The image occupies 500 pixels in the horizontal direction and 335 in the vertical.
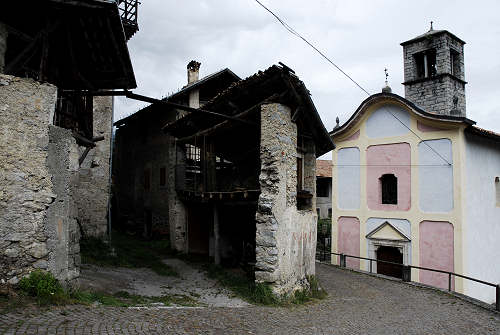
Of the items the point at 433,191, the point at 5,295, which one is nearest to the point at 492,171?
the point at 433,191

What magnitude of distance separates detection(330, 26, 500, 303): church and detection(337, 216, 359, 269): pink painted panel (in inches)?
1.8

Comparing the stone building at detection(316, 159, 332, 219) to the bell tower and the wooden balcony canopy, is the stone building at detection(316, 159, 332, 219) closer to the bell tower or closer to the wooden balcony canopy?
the bell tower

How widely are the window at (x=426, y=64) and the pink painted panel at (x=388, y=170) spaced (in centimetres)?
558

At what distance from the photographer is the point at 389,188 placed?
17.1m

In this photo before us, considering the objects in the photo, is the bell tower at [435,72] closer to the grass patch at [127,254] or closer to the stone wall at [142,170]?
the stone wall at [142,170]

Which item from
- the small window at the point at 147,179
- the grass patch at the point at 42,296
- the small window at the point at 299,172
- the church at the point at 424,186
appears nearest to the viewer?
the grass patch at the point at 42,296

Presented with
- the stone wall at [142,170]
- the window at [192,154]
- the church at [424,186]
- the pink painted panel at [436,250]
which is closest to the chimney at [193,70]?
the stone wall at [142,170]

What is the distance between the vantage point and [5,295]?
5801mm

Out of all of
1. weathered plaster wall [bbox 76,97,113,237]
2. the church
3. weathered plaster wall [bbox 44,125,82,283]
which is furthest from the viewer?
weathered plaster wall [bbox 76,97,113,237]

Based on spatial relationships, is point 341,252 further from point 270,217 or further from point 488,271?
point 270,217

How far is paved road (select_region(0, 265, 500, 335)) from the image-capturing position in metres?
5.47

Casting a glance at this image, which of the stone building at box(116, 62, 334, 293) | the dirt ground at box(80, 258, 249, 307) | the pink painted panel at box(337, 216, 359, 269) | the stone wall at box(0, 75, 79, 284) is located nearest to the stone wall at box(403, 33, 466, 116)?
the pink painted panel at box(337, 216, 359, 269)

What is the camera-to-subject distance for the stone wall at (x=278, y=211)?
9492 millimetres

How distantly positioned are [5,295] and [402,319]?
27.1ft
